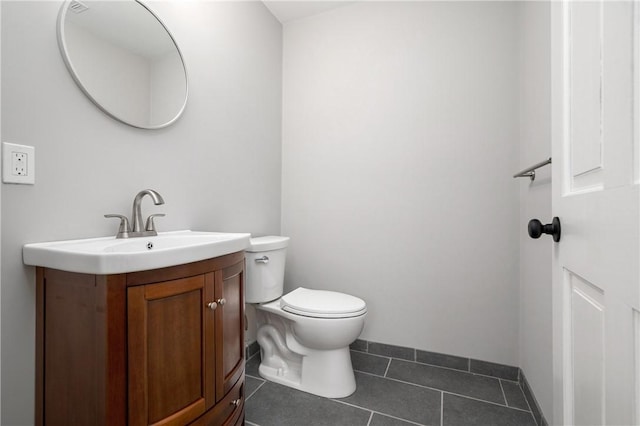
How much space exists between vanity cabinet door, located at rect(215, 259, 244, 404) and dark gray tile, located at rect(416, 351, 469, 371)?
4.07 feet

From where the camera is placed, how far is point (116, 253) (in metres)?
0.75

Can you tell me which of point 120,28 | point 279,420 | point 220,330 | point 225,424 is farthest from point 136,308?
point 120,28

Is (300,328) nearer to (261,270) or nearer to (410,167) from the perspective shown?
(261,270)

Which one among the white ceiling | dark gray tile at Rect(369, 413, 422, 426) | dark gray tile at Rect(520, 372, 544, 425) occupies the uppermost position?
the white ceiling

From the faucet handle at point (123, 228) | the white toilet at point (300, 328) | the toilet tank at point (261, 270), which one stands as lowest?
the white toilet at point (300, 328)

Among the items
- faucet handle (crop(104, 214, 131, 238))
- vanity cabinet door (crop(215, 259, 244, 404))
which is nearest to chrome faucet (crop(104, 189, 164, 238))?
faucet handle (crop(104, 214, 131, 238))

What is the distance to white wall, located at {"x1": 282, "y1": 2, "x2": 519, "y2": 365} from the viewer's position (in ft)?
5.70

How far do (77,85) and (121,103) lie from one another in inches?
6.2

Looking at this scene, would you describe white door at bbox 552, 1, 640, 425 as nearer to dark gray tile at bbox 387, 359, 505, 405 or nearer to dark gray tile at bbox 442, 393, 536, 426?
dark gray tile at bbox 442, 393, 536, 426

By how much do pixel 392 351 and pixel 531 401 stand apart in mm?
764

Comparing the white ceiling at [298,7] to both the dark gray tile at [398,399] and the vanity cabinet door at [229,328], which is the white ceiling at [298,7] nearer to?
the vanity cabinet door at [229,328]

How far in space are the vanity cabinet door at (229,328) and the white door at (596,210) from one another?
978 mm

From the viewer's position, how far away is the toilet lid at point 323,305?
1.51 metres

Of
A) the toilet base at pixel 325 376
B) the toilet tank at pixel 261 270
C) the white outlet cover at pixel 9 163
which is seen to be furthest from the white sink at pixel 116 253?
the toilet base at pixel 325 376
